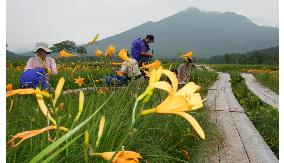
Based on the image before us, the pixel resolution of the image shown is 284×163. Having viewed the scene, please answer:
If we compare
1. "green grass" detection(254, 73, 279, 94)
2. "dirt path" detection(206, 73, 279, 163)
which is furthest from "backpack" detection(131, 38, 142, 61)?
"green grass" detection(254, 73, 279, 94)

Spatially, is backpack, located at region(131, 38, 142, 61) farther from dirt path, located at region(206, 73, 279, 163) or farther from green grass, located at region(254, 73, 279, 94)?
green grass, located at region(254, 73, 279, 94)

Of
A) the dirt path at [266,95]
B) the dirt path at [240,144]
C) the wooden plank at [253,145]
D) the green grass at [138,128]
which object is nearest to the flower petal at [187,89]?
the green grass at [138,128]

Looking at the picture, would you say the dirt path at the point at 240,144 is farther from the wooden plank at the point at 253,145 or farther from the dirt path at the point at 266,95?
the dirt path at the point at 266,95

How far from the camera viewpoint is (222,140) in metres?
3.74

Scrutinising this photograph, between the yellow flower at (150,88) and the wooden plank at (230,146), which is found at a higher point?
the yellow flower at (150,88)

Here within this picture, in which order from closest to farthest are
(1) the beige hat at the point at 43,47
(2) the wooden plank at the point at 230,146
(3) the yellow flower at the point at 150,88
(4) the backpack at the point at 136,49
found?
(3) the yellow flower at the point at 150,88 < (2) the wooden plank at the point at 230,146 < (1) the beige hat at the point at 43,47 < (4) the backpack at the point at 136,49

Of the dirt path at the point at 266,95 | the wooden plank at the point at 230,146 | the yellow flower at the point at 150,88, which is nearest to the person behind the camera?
the yellow flower at the point at 150,88

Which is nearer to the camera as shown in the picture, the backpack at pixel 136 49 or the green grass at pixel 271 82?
the backpack at pixel 136 49

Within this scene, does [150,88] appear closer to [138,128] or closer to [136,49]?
[138,128]

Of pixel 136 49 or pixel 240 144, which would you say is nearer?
pixel 240 144

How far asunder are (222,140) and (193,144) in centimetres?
29

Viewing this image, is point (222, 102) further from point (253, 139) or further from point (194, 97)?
point (194, 97)

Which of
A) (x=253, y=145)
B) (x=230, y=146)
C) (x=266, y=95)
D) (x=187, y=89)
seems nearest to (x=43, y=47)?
(x=230, y=146)
